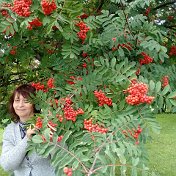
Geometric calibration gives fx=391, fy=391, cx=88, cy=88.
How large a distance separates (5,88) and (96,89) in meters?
2.06

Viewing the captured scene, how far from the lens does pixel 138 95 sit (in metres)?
2.12

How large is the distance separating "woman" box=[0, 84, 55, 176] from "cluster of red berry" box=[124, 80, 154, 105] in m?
0.75

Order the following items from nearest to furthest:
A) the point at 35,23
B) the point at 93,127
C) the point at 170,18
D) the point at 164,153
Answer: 1. the point at 93,127
2. the point at 35,23
3. the point at 170,18
4. the point at 164,153

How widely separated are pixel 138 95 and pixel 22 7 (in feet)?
2.76

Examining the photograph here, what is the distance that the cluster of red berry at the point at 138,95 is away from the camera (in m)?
2.12

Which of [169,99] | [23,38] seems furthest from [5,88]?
[169,99]

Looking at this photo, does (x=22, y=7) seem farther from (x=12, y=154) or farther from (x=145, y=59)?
(x=145, y=59)

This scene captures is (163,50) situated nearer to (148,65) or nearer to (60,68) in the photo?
(148,65)

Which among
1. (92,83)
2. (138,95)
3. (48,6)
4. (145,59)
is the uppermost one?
(48,6)

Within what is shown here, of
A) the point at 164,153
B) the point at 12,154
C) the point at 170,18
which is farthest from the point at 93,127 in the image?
the point at 164,153

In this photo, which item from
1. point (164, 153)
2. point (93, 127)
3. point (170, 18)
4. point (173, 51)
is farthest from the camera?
point (164, 153)

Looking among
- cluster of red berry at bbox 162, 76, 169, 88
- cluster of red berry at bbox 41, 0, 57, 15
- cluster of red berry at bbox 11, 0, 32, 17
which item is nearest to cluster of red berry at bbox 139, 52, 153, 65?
cluster of red berry at bbox 162, 76, 169, 88

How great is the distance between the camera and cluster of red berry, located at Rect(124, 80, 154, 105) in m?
2.12

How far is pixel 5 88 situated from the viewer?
437 cm
